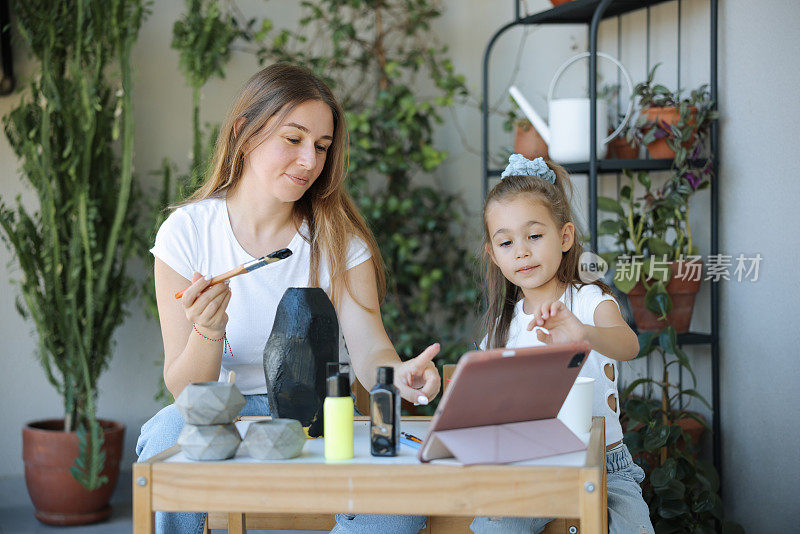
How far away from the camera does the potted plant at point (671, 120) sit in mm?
2479

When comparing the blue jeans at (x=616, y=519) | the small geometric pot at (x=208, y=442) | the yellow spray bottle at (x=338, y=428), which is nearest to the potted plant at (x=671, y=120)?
the blue jeans at (x=616, y=519)

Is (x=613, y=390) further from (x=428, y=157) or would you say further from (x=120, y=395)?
(x=120, y=395)

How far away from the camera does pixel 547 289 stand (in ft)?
6.11

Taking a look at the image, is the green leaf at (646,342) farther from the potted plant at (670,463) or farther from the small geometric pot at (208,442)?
the small geometric pot at (208,442)

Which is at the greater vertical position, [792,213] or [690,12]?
[690,12]

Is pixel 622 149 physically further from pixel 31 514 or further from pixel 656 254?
pixel 31 514

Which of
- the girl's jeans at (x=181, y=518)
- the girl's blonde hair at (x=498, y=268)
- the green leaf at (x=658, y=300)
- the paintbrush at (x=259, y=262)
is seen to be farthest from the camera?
the green leaf at (x=658, y=300)

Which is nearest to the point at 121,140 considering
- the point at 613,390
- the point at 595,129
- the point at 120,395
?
the point at 120,395

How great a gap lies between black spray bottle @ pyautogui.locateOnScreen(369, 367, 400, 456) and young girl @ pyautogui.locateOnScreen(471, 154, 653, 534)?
48 centimetres

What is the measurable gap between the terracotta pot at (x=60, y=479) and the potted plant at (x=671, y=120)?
199cm

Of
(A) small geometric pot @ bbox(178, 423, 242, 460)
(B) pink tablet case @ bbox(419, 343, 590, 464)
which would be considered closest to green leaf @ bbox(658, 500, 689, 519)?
(B) pink tablet case @ bbox(419, 343, 590, 464)

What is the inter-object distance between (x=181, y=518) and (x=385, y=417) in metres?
0.48

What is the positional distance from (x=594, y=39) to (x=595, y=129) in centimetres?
25

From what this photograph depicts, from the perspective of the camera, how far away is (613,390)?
5.83 ft
